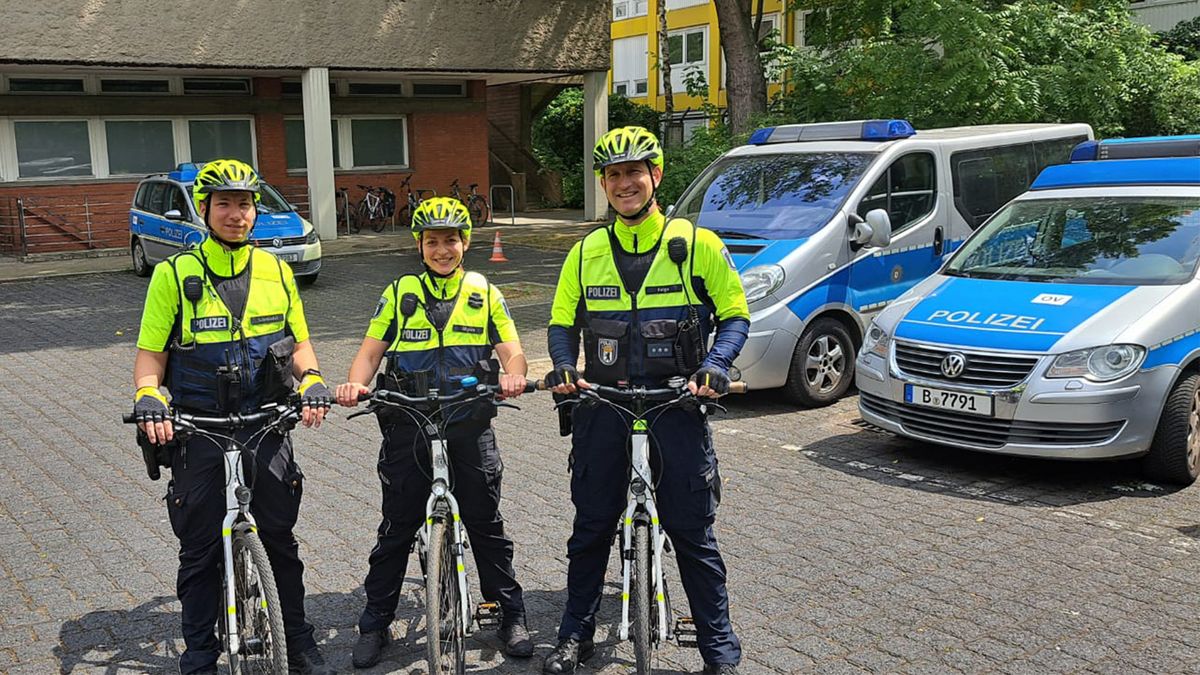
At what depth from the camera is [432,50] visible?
22953 millimetres

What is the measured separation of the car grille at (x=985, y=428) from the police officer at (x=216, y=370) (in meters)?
4.15

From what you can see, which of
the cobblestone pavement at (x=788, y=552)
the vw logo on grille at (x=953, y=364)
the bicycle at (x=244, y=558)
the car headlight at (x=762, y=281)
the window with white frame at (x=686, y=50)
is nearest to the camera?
the bicycle at (x=244, y=558)

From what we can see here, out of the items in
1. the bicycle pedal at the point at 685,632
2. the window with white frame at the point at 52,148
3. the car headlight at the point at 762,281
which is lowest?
the bicycle pedal at the point at 685,632

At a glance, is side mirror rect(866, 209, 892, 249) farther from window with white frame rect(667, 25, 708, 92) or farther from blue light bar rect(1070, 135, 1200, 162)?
window with white frame rect(667, 25, 708, 92)

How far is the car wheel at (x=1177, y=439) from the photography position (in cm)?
638

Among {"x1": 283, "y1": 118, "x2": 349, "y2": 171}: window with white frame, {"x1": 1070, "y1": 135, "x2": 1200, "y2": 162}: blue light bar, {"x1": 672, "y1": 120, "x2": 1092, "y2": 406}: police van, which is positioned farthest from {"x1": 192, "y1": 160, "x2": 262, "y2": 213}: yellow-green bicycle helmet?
{"x1": 283, "y1": 118, "x2": 349, "y2": 171}: window with white frame

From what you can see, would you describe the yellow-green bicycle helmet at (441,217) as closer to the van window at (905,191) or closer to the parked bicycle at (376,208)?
the van window at (905,191)

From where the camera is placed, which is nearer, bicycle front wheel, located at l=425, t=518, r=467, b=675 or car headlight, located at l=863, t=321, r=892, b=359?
bicycle front wheel, located at l=425, t=518, r=467, b=675

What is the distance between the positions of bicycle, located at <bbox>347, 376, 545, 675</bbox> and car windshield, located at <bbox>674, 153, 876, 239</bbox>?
518cm

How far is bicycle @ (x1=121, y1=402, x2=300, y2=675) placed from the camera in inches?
152

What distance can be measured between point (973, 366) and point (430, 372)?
3747mm

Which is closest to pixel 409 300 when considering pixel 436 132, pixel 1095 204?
pixel 1095 204

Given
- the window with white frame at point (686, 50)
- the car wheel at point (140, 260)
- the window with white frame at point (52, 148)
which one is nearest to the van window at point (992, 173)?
the car wheel at point (140, 260)

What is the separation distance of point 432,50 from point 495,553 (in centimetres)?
1988
